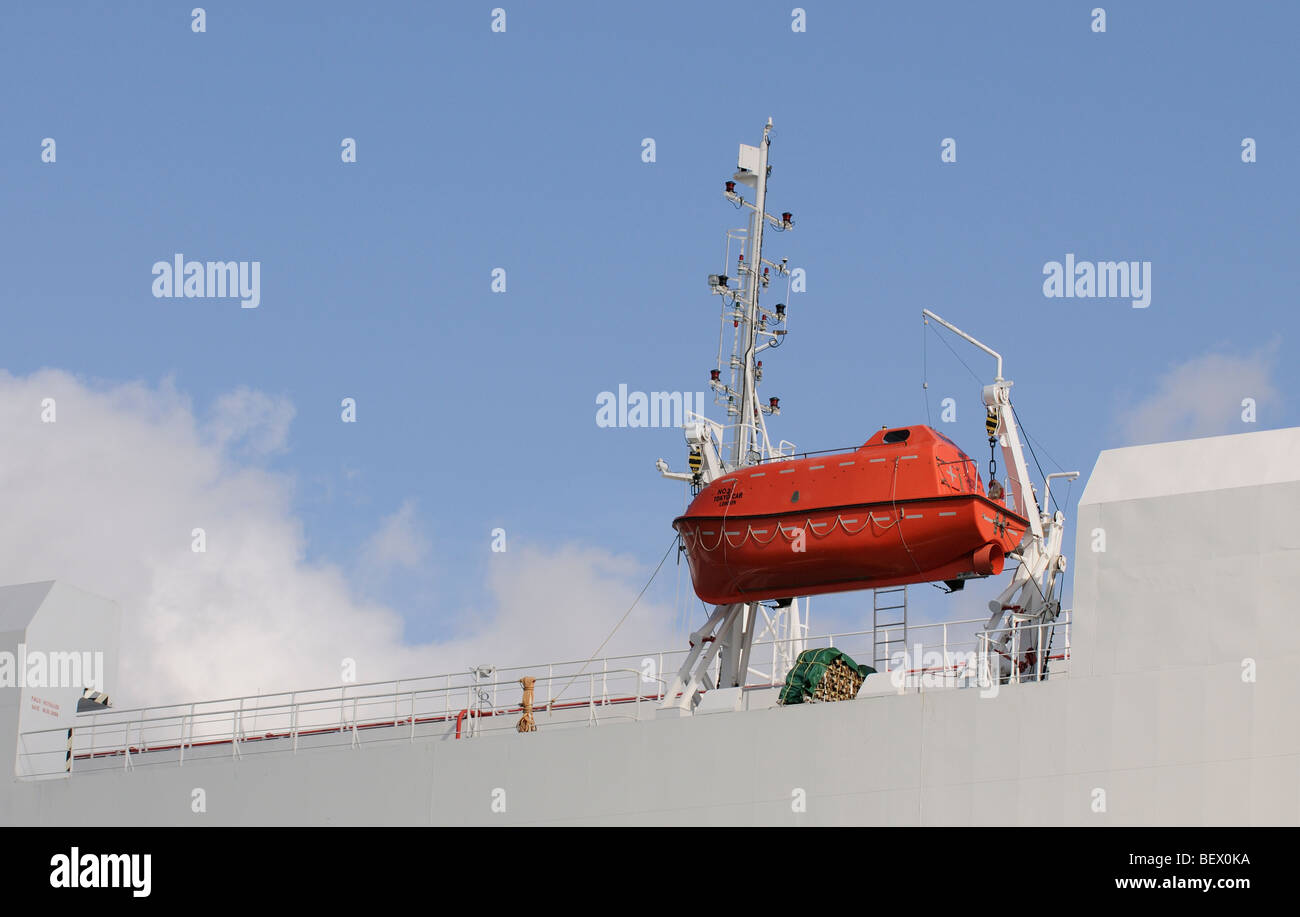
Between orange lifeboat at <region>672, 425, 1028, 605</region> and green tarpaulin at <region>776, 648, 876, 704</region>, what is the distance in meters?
0.97

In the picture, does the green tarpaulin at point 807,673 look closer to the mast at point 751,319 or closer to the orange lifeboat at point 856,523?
the orange lifeboat at point 856,523

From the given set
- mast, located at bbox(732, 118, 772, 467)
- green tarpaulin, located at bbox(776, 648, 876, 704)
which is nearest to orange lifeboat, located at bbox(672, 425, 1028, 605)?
green tarpaulin, located at bbox(776, 648, 876, 704)

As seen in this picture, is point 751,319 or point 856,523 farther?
point 751,319

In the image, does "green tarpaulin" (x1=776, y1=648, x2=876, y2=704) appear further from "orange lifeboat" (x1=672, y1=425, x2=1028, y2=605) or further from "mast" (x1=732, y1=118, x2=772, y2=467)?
"mast" (x1=732, y1=118, x2=772, y2=467)

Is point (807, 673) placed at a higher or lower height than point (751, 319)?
lower

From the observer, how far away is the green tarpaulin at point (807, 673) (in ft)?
71.7

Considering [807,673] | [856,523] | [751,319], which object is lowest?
[807,673]

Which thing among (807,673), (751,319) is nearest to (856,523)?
(807,673)

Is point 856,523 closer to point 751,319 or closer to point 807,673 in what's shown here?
point 807,673

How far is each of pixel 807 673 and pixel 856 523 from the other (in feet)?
7.26

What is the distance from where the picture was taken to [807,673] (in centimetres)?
2203

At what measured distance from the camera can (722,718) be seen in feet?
71.4
